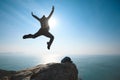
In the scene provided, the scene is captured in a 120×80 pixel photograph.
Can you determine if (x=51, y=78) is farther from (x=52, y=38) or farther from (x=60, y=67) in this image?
(x=52, y=38)

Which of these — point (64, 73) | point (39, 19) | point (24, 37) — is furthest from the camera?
point (64, 73)

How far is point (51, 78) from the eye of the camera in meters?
11.4

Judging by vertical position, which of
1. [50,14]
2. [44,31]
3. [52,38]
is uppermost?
[50,14]

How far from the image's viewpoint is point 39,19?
9.38 metres

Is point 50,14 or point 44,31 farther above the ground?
point 50,14

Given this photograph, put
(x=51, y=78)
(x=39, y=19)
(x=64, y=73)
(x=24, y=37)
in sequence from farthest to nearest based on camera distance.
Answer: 1. (x=64, y=73)
2. (x=51, y=78)
3. (x=39, y=19)
4. (x=24, y=37)

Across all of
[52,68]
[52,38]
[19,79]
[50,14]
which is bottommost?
[19,79]

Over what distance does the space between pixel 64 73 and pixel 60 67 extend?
0.97m

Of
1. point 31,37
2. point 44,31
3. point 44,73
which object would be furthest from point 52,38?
point 44,73

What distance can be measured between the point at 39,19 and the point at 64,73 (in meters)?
6.92

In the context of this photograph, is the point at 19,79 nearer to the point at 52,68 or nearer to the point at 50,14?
the point at 52,68

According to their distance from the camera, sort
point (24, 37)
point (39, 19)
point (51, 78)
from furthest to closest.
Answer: point (51, 78)
point (39, 19)
point (24, 37)

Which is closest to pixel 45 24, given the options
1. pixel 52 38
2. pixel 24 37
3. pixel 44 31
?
pixel 44 31

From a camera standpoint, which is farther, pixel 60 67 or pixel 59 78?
pixel 60 67
